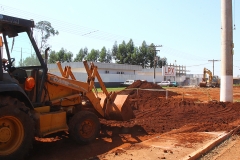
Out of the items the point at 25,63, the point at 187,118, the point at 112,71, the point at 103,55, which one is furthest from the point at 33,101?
the point at 103,55

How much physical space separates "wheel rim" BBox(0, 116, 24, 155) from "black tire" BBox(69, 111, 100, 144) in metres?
1.72

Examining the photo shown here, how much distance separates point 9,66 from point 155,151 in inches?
149

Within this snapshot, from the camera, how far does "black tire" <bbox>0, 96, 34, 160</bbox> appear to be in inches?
201

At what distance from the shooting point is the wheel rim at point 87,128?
716cm

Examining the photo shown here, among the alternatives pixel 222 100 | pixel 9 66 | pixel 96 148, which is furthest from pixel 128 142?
pixel 222 100

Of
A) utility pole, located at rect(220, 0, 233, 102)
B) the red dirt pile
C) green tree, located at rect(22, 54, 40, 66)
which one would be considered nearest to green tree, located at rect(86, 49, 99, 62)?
utility pole, located at rect(220, 0, 233, 102)

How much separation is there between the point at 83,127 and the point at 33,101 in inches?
59.1

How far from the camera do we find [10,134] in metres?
5.26

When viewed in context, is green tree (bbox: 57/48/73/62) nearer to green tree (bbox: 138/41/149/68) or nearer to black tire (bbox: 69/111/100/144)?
green tree (bbox: 138/41/149/68)

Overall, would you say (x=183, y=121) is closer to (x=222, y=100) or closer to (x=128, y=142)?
(x=128, y=142)

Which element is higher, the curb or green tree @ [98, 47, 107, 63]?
green tree @ [98, 47, 107, 63]

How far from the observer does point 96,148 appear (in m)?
6.95

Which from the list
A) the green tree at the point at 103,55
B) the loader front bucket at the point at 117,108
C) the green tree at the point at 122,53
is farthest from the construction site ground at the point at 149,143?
the green tree at the point at 103,55

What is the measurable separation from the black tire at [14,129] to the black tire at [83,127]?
5.13ft
